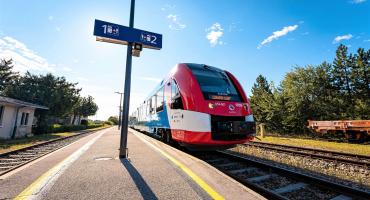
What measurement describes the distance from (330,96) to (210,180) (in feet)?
109

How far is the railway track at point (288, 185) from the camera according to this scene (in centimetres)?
402

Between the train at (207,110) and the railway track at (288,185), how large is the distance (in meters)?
0.98

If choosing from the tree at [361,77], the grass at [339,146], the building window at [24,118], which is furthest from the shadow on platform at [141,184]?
the tree at [361,77]

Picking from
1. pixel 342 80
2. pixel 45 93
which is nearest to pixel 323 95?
pixel 342 80

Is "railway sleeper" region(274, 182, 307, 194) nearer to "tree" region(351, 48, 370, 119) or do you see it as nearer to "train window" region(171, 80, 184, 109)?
"train window" region(171, 80, 184, 109)

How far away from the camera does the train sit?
6555 mm

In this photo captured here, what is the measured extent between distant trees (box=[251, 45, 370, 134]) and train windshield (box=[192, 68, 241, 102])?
25.7 metres

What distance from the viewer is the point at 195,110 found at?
6695mm

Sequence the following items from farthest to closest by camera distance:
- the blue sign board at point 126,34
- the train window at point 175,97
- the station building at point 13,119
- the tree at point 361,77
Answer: the tree at point 361,77 → the station building at point 13,119 → the train window at point 175,97 → the blue sign board at point 126,34

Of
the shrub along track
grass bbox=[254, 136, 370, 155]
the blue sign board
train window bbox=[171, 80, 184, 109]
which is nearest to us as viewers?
the shrub along track


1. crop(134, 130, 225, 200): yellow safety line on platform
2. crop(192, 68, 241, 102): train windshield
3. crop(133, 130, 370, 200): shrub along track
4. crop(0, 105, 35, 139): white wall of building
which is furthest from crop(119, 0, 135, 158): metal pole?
crop(0, 105, 35, 139): white wall of building

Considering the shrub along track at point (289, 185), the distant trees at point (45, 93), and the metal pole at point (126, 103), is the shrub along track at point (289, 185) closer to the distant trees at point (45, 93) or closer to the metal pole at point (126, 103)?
the metal pole at point (126, 103)

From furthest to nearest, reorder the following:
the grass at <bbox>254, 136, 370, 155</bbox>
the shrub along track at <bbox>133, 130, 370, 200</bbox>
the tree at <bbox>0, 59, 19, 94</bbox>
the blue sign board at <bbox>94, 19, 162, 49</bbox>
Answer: the tree at <bbox>0, 59, 19, 94</bbox> < the grass at <bbox>254, 136, 370, 155</bbox> < the blue sign board at <bbox>94, 19, 162, 49</bbox> < the shrub along track at <bbox>133, 130, 370, 200</bbox>

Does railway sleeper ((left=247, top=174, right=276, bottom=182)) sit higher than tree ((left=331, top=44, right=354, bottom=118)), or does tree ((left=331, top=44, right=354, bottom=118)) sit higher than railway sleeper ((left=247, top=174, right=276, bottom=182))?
tree ((left=331, top=44, right=354, bottom=118))
